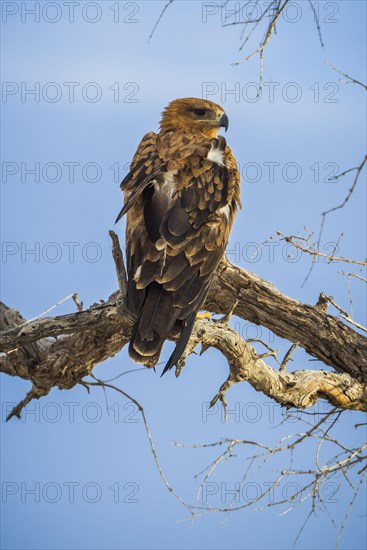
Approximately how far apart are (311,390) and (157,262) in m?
1.69

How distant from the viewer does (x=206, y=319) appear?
14.7 feet

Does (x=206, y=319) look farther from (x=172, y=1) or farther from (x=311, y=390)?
(x=172, y=1)

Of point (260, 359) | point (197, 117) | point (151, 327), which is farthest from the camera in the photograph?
point (197, 117)

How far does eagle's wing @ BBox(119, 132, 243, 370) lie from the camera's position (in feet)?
13.1

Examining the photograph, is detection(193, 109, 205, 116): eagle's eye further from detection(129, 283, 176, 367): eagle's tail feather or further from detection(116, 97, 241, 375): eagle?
detection(129, 283, 176, 367): eagle's tail feather

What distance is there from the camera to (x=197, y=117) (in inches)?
211

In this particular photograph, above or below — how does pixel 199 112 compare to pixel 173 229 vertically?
above

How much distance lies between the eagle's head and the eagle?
1.15 ft

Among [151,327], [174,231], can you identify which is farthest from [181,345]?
[174,231]

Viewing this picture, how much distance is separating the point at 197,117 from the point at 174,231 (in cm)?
148

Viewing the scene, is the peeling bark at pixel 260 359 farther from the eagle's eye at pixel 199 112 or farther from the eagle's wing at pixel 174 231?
the eagle's eye at pixel 199 112

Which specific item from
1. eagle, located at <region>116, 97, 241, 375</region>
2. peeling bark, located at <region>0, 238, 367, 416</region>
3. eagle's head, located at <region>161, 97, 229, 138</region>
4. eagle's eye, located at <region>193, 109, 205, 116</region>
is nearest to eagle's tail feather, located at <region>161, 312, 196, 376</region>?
eagle, located at <region>116, 97, 241, 375</region>

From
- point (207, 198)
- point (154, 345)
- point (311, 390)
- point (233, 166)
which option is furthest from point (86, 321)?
point (311, 390)

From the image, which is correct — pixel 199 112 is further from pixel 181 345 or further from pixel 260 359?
pixel 181 345
